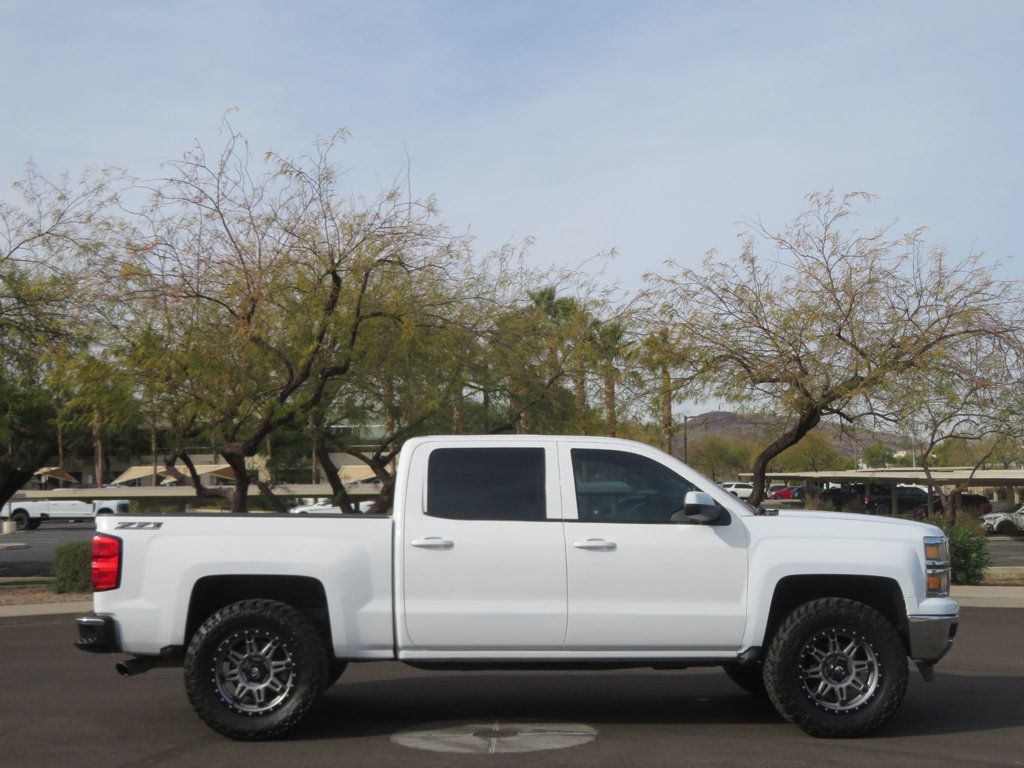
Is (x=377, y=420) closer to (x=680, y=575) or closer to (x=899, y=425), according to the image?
(x=899, y=425)

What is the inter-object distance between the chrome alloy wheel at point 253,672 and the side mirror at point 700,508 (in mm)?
2751

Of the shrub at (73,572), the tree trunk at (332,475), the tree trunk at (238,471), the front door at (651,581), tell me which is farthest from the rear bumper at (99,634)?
the tree trunk at (332,475)

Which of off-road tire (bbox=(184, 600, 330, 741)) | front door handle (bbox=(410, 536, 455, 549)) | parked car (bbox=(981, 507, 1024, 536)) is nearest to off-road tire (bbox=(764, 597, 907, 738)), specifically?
front door handle (bbox=(410, 536, 455, 549))

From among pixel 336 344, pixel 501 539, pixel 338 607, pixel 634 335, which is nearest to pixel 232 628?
pixel 338 607

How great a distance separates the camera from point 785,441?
69.5 ft

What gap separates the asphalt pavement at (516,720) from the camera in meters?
7.35

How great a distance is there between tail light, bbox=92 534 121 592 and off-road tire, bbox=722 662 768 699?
14.8ft

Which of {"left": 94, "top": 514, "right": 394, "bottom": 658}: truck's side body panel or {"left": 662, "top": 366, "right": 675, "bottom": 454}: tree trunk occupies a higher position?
{"left": 662, "top": 366, "right": 675, "bottom": 454}: tree trunk

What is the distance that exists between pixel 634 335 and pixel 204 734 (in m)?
15.9

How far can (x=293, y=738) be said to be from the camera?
7953 mm

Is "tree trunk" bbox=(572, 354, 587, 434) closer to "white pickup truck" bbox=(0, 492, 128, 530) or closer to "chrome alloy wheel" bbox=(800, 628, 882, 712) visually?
"chrome alloy wheel" bbox=(800, 628, 882, 712)

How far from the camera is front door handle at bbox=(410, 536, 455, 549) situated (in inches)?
309

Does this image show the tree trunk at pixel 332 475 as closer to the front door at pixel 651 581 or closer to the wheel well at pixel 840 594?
the front door at pixel 651 581

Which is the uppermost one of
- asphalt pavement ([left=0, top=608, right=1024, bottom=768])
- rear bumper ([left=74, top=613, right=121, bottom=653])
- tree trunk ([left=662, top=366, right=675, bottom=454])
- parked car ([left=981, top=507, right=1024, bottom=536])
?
tree trunk ([left=662, top=366, right=675, bottom=454])
